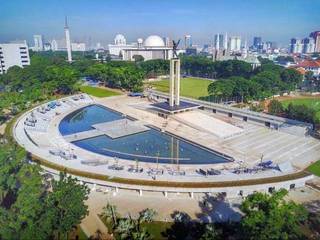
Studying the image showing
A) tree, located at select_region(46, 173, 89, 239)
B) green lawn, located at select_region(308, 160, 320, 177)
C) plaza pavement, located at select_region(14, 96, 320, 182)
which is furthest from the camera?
green lawn, located at select_region(308, 160, 320, 177)

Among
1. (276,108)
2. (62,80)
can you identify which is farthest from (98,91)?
(276,108)

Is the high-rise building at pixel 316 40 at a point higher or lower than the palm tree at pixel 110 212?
higher

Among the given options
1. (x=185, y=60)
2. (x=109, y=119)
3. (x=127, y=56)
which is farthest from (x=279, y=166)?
(x=127, y=56)

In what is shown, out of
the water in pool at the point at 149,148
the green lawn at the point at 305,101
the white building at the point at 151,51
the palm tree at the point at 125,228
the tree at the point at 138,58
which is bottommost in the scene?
the palm tree at the point at 125,228

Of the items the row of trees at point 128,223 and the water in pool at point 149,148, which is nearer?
the row of trees at point 128,223

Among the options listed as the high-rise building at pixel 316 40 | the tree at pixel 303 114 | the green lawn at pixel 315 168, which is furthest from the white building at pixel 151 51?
the high-rise building at pixel 316 40

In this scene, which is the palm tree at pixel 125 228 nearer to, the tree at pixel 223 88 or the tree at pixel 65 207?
the tree at pixel 65 207

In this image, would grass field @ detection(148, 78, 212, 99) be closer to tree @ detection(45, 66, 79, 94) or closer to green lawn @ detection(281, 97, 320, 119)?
green lawn @ detection(281, 97, 320, 119)

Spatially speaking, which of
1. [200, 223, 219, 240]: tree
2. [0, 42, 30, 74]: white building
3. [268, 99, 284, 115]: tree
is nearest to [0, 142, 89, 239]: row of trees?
[200, 223, 219, 240]: tree
